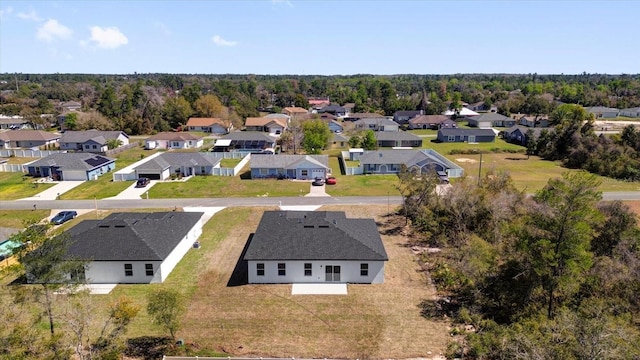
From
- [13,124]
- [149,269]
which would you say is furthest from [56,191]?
[13,124]

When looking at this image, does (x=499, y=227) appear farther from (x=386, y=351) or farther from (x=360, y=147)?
(x=360, y=147)

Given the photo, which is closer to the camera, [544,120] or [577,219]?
[577,219]

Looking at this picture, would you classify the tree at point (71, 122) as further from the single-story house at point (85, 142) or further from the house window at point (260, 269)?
the house window at point (260, 269)

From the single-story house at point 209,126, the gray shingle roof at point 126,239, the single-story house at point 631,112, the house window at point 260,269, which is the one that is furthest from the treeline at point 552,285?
the single-story house at point 631,112

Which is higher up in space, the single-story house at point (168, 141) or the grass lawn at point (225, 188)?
the single-story house at point (168, 141)

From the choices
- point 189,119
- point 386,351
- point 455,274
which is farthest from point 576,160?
point 189,119

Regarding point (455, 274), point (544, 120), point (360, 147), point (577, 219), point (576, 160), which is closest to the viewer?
point (577, 219)
